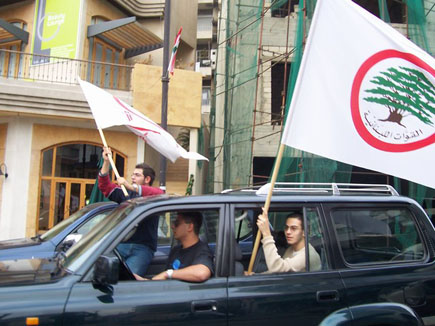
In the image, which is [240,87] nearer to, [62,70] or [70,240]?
[62,70]

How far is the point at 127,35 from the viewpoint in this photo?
15.6 m

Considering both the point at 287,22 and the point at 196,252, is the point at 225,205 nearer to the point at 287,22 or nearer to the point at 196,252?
the point at 196,252

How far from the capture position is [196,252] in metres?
A: 2.93

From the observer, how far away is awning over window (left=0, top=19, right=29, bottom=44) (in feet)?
46.8

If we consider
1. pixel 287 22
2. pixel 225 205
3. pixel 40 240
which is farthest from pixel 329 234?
pixel 287 22

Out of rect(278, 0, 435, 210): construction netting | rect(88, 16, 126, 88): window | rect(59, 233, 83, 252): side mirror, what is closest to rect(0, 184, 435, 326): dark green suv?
rect(59, 233, 83, 252): side mirror

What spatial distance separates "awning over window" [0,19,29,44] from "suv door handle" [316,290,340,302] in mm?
15109

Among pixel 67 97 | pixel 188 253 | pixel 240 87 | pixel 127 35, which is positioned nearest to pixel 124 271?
pixel 188 253

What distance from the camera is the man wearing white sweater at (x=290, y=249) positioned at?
110 inches

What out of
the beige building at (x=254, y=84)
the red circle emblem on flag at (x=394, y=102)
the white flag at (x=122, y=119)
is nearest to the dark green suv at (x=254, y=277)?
the red circle emblem on flag at (x=394, y=102)

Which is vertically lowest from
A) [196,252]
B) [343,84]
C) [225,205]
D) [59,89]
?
[196,252]

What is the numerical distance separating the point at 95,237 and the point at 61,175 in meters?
11.1

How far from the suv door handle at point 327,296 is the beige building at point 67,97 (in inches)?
428

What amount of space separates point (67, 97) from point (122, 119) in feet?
24.9
